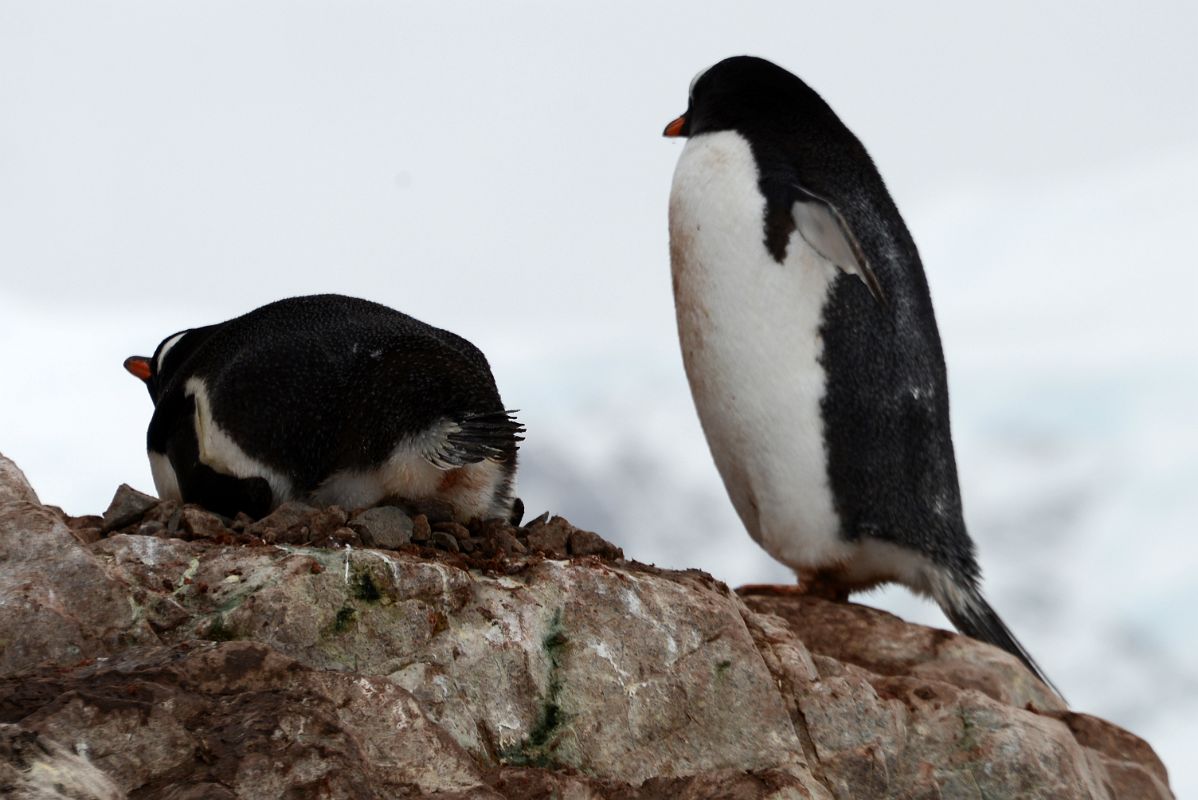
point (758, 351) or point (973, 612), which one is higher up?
point (758, 351)

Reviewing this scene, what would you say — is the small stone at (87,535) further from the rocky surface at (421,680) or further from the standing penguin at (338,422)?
the standing penguin at (338,422)

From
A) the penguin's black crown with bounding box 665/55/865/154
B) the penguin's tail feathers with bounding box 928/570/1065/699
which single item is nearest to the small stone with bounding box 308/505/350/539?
the penguin's tail feathers with bounding box 928/570/1065/699

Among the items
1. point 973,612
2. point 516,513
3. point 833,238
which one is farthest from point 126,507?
point 973,612

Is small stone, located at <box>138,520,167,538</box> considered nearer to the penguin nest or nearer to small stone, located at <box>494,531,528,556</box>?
the penguin nest

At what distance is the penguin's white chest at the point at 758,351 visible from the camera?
4508mm

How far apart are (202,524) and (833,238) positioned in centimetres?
217

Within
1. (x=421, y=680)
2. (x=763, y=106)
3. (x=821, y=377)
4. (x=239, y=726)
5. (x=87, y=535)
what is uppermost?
(x=763, y=106)

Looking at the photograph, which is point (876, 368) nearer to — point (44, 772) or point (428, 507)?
point (428, 507)

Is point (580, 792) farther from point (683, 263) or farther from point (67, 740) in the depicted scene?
point (683, 263)

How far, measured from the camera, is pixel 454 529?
332 cm

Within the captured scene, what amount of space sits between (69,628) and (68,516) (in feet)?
2.02

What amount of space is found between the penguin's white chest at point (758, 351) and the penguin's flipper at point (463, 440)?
1358 millimetres

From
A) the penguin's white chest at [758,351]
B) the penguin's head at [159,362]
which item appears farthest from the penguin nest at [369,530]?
the penguin's white chest at [758,351]

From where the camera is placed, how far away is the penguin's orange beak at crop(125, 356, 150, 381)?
4.20 m
